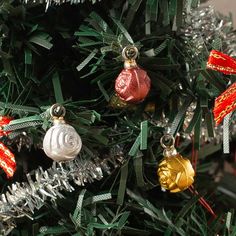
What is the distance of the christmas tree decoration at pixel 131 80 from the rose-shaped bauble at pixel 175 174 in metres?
0.08

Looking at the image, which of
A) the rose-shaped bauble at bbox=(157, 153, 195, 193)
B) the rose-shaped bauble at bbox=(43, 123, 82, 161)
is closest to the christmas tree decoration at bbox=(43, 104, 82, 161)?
the rose-shaped bauble at bbox=(43, 123, 82, 161)

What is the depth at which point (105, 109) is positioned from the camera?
55cm

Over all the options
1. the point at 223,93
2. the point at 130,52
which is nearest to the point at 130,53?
the point at 130,52

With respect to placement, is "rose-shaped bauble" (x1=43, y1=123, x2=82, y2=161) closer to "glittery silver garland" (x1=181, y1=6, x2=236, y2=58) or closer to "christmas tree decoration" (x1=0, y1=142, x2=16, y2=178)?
"christmas tree decoration" (x1=0, y1=142, x2=16, y2=178)

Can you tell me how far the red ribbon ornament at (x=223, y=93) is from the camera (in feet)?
1.46

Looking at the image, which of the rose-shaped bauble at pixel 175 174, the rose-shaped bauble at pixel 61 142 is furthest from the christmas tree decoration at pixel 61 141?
the rose-shaped bauble at pixel 175 174

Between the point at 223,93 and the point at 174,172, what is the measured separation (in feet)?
0.32

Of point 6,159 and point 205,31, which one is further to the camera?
point 205,31

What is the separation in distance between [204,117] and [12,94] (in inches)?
8.9

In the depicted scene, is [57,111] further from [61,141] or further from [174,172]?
[174,172]

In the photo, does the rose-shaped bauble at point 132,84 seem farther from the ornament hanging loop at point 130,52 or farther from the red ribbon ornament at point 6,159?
the red ribbon ornament at point 6,159

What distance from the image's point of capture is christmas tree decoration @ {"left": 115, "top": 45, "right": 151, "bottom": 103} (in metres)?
0.44

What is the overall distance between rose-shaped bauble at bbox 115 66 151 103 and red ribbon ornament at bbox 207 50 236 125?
7 cm

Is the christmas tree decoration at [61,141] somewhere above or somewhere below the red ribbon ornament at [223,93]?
below
